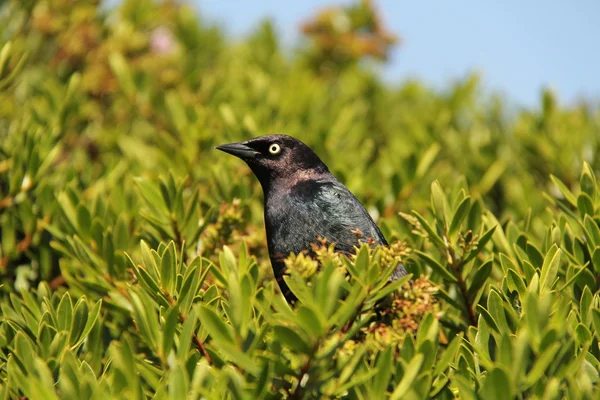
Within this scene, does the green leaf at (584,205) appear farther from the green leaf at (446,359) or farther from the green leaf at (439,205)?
the green leaf at (446,359)

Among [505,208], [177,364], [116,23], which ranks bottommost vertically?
[505,208]

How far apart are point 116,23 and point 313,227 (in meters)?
3.44

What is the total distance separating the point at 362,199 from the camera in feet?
12.9

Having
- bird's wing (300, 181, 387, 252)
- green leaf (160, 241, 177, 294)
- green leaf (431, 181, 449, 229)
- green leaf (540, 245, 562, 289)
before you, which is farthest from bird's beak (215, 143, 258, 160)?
green leaf (540, 245, 562, 289)

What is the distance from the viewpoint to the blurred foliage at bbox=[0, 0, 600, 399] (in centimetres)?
186

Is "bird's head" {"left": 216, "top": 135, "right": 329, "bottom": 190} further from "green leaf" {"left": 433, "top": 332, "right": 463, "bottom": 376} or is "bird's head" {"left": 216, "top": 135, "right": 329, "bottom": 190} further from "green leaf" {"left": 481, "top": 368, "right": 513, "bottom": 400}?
"green leaf" {"left": 481, "top": 368, "right": 513, "bottom": 400}

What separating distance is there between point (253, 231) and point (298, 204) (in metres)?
0.26

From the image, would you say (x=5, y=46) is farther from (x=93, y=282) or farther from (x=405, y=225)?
(x=405, y=225)

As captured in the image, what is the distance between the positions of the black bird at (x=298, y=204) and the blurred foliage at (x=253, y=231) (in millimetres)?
117

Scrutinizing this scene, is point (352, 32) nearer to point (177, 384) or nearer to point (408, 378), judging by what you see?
point (408, 378)

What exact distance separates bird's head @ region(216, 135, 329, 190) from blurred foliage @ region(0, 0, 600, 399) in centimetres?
11

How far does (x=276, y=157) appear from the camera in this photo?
369 cm

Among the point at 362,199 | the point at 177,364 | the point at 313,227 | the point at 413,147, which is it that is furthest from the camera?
the point at 413,147

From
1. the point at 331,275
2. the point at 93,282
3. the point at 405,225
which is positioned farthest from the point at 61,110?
the point at 331,275
